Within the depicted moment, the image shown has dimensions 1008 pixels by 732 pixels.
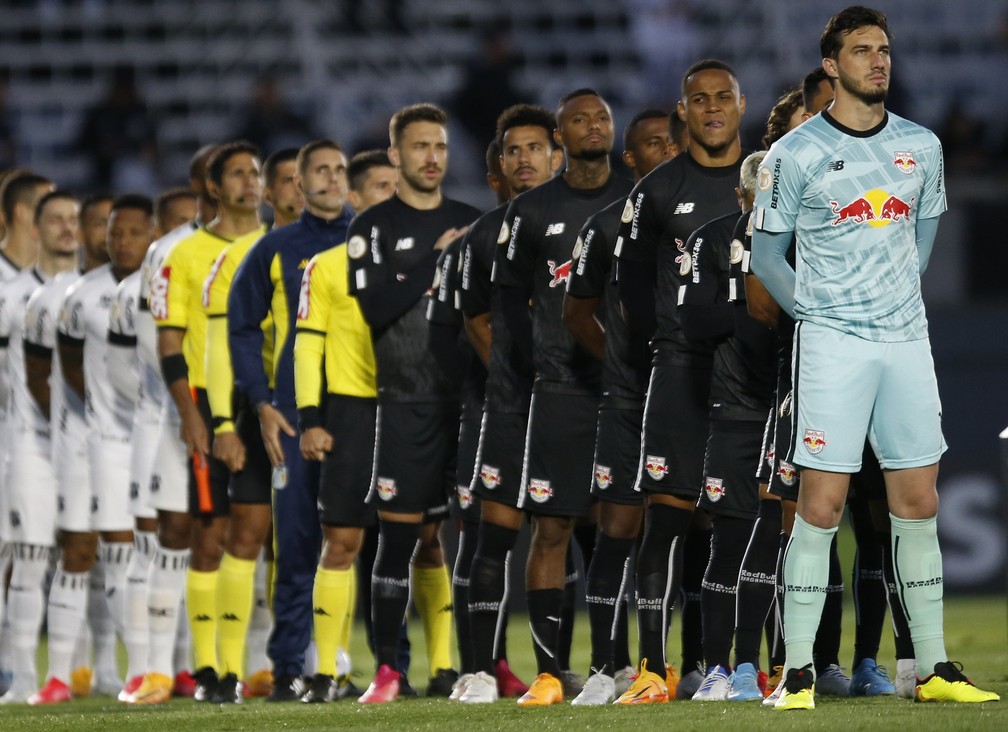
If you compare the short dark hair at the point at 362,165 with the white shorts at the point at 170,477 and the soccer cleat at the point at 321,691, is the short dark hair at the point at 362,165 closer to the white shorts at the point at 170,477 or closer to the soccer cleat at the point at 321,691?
the white shorts at the point at 170,477

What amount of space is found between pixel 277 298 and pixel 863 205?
12.6 feet

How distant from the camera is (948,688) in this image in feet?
21.2

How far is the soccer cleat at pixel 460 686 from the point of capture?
314 inches

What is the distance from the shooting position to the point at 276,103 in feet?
55.6

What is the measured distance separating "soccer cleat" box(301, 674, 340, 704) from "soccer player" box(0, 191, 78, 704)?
7.90 ft

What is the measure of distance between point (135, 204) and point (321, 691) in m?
3.21

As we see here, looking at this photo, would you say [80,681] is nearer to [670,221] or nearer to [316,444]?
[316,444]

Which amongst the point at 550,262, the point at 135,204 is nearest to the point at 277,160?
the point at 135,204

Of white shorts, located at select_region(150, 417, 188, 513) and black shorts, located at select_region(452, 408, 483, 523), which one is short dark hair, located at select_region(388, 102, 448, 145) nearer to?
black shorts, located at select_region(452, 408, 483, 523)

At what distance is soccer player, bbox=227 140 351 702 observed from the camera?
9109 millimetres

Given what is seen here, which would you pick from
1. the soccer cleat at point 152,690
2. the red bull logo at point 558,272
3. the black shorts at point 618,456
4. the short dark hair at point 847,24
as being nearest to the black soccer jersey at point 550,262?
the red bull logo at point 558,272

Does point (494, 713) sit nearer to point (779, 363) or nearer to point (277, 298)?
point (779, 363)

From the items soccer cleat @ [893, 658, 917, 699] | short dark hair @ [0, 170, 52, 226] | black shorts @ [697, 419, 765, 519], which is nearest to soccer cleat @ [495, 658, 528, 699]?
black shorts @ [697, 419, 765, 519]

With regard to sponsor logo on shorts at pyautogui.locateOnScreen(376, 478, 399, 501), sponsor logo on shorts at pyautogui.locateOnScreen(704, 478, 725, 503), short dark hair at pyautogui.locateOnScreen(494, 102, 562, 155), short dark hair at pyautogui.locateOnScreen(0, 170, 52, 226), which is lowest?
sponsor logo on shorts at pyautogui.locateOnScreen(376, 478, 399, 501)
